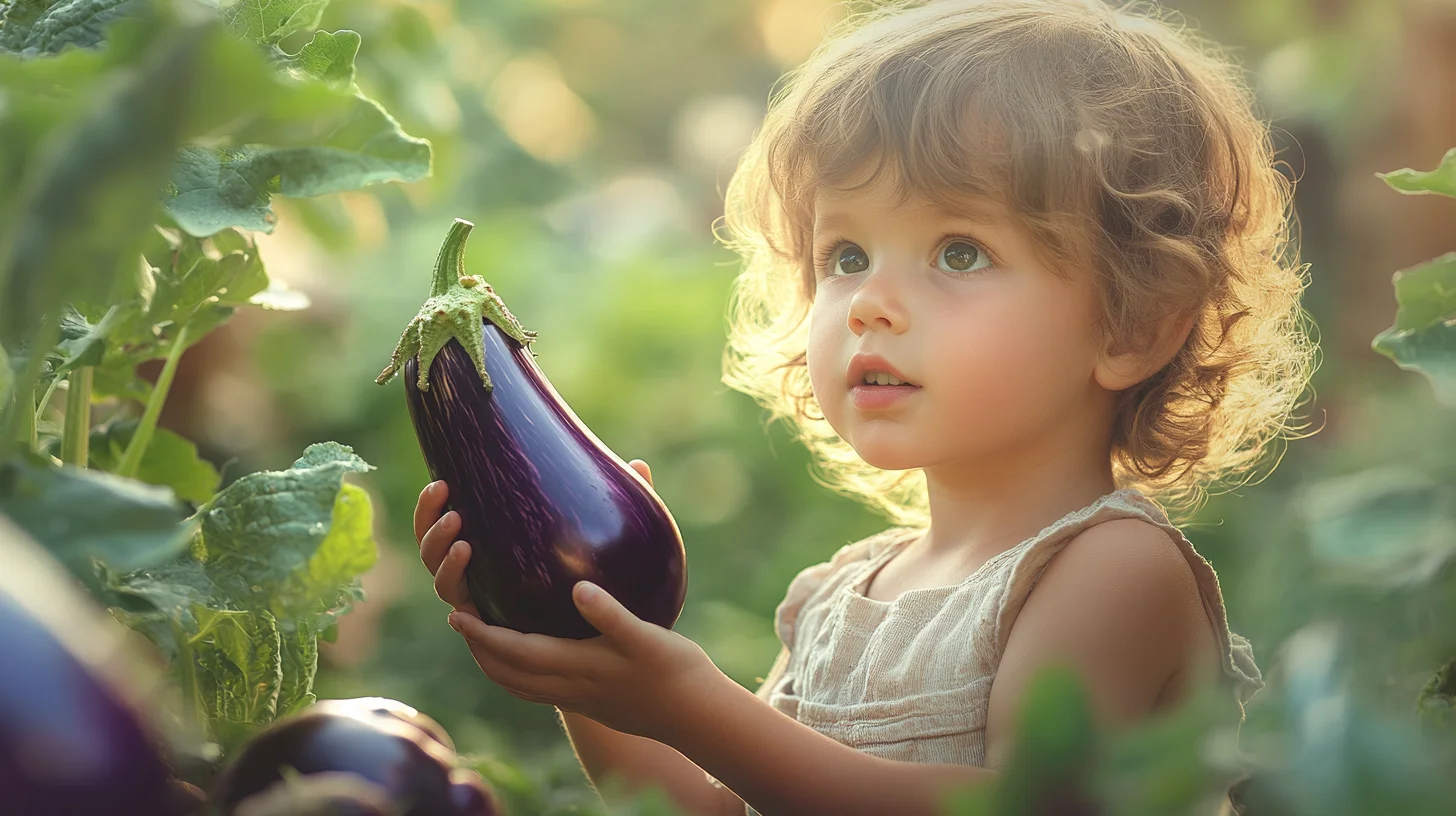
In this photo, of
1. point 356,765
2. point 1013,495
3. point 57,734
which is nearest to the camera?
point 57,734

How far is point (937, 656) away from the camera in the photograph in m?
1.26

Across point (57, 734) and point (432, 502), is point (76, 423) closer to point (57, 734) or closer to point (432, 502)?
point (432, 502)

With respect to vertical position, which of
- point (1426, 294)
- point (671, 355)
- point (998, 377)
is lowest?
point (671, 355)

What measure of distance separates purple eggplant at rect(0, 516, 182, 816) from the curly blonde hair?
3.04 feet

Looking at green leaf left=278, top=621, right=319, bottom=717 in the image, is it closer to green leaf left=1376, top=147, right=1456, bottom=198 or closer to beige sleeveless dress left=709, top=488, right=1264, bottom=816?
beige sleeveless dress left=709, top=488, right=1264, bottom=816

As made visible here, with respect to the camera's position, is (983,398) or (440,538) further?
(983,398)

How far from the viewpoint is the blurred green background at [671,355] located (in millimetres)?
750

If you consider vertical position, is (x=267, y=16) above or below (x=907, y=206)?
above

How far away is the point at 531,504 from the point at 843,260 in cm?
49

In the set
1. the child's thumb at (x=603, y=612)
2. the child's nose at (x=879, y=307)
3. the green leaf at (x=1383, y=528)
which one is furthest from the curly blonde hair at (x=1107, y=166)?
the green leaf at (x=1383, y=528)

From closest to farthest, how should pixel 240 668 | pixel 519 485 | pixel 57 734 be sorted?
1. pixel 57 734
2. pixel 240 668
3. pixel 519 485

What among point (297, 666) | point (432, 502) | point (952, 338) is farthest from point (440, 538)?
point (952, 338)

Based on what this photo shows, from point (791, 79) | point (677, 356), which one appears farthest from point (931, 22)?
point (677, 356)

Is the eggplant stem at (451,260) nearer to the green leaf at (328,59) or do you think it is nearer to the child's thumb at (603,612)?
the green leaf at (328,59)
